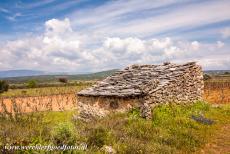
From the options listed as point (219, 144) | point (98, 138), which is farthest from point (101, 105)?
point (98, 138)

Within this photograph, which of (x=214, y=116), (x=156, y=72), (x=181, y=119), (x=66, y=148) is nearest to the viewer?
(x=66, y=148)

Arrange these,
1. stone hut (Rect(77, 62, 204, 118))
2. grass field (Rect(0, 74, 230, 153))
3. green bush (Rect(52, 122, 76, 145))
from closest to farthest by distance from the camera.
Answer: green bush (Rect(52, 122, 76, 145)) < grass field (Rect(0, 74, 230, 153)) < stone hut (Rect(77, 62, 204, 118))

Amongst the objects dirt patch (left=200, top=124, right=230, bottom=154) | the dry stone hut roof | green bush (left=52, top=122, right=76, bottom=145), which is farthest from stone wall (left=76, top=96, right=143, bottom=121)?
green bush (left=52, top=122, right=76, bottom=145)

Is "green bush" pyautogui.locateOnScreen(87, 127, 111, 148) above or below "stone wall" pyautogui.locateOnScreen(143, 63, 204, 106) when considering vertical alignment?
below

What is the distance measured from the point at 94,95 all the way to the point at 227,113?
7701 mm

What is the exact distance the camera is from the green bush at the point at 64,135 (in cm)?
888

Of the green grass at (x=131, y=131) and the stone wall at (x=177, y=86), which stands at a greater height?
the stone wall at (x=177, y=86)

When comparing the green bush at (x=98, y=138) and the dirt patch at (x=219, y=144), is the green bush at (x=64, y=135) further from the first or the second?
the dirt patch at (x=219, y=144)

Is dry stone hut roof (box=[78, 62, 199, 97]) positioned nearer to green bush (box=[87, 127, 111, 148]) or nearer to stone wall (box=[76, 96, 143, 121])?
stone wall (box=[76, 96, 143, 121])

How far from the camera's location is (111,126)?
13.6 m

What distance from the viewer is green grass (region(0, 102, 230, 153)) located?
30.3 feet

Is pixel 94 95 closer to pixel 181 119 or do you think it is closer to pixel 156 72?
pixel 156 72

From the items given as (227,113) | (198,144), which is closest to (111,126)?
(198,144)

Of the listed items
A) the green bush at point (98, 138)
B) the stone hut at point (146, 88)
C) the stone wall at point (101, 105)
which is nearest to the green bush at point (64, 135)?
the green bush at point (98, 138)
